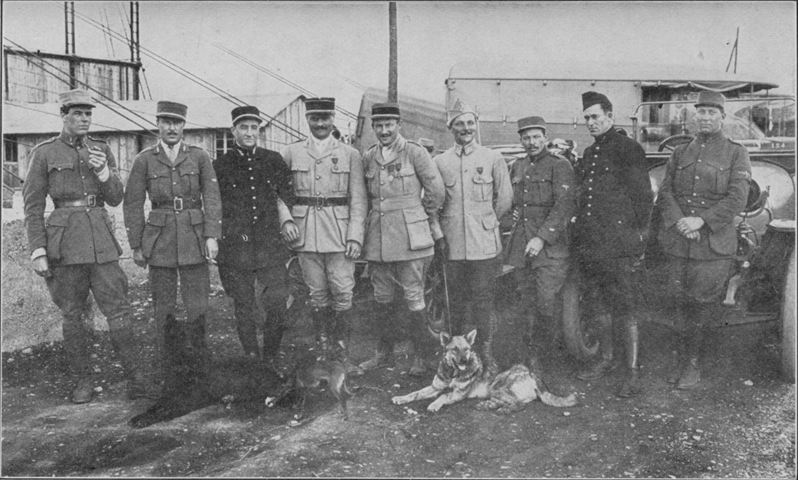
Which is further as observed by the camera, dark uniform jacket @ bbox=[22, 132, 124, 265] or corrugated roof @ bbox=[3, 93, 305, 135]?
corrugated roof @ bbox=[3, 93, 305, 135]

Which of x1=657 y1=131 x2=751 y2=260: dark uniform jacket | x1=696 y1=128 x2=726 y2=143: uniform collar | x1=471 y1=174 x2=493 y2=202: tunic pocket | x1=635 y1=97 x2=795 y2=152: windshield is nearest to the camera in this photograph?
x1=657 y1=131 x2=751 y2=260: dark uniform jacket

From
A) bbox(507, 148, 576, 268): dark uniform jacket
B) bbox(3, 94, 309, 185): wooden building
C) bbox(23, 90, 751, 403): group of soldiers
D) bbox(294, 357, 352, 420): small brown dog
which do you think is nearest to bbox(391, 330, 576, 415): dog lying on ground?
bbox(23, 90, 751, 403): group of soldiers

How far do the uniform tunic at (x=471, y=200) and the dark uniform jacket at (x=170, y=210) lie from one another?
1671mm

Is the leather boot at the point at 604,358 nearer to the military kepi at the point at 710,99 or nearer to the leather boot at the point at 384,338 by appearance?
the leather boot at the point at 384,338

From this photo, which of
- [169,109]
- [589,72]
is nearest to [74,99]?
[169,109]

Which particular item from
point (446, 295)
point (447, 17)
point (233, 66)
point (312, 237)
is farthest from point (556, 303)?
point (233, 66)

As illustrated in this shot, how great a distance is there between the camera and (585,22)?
4.06 metres

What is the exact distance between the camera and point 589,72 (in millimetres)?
8500

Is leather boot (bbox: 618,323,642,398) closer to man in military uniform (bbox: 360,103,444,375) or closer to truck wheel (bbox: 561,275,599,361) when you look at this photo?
truck wheel (bbox: 561,275,599,361)

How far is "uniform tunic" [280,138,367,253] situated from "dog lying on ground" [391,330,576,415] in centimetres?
109

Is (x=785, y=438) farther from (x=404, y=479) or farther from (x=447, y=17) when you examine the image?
(x=447, y=17)

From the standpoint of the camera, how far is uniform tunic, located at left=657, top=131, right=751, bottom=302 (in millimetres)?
3793

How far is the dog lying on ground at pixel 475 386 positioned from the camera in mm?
3678

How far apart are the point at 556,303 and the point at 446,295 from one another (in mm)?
824
